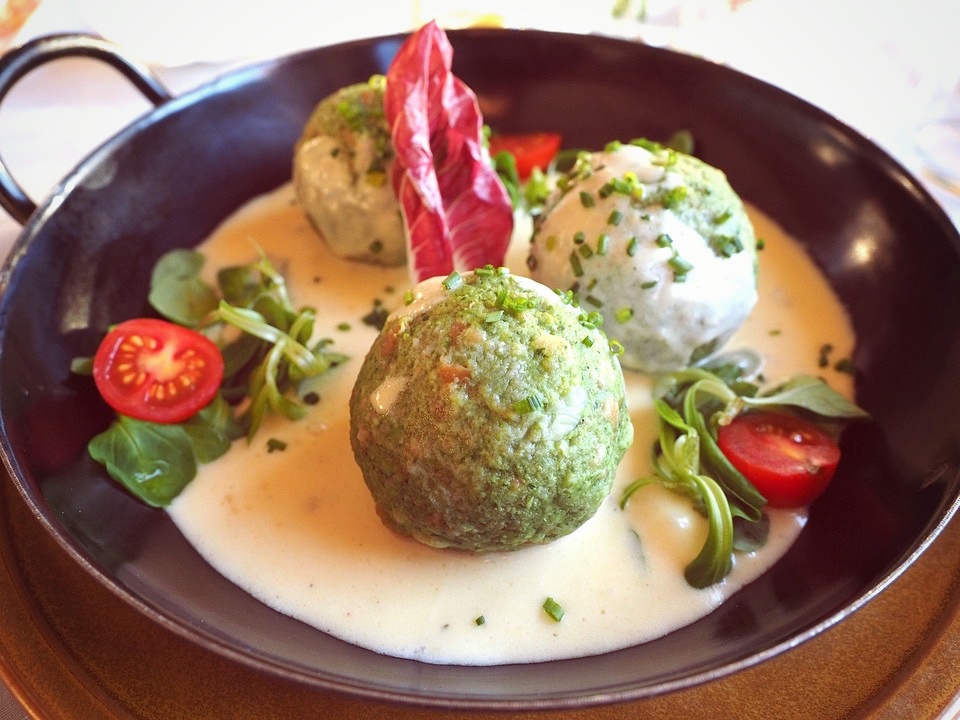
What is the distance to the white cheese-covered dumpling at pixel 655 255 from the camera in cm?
194

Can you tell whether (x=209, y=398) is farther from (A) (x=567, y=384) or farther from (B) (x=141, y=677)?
(A) (x=567, y=384)

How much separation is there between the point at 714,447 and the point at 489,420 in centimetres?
70

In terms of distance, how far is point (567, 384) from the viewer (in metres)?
1.51

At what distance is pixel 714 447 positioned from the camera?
1.88 metres

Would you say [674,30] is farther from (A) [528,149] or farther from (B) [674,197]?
(B) [674,197]

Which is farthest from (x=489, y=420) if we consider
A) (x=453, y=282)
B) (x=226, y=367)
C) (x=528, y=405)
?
(x=226, y=367)

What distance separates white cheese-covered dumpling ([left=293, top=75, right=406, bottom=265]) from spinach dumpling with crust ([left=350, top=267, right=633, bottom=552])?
2.57 ft

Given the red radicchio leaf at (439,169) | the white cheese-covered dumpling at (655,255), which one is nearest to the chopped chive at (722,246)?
the white cheese-covered dumpling at (655,255)

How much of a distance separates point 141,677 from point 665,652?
40.5 inches

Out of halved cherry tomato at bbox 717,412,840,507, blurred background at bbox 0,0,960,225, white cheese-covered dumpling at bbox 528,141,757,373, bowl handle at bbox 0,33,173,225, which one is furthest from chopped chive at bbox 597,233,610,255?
blurred background at bbox 0,0,960,225

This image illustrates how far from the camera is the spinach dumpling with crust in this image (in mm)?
1482

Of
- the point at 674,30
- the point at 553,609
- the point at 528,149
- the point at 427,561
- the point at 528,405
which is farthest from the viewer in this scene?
the point at 674,30

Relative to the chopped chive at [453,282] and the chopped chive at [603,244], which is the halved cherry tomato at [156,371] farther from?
the chopped chive at [603,244]

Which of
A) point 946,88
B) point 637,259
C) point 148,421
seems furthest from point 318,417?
point 946,88
